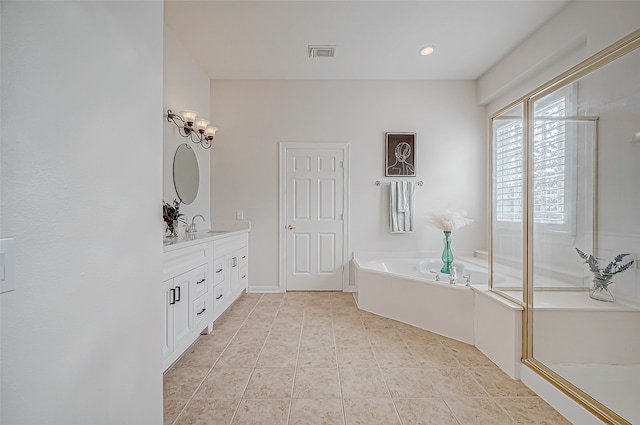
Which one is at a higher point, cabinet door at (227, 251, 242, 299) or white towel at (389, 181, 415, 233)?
white towel at (389, 181, 415, 233)

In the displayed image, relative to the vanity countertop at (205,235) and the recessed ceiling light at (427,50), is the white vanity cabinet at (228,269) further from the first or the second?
the recessed ceiling light at (427,50)

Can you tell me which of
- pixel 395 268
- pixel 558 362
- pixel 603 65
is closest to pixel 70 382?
pixel 558 362

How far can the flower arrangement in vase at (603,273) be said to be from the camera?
153 cm

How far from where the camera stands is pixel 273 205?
3775mm

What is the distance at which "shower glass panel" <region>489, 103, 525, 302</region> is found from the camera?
6.33 ft

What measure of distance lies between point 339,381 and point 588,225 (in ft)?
5.90

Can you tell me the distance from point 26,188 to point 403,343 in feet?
8.00

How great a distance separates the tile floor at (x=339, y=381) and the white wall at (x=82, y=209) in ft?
2.54

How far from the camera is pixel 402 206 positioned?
3697mm

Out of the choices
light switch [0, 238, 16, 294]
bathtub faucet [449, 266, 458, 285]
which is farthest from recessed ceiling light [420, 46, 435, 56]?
light switch [0, 238, 16, 294]

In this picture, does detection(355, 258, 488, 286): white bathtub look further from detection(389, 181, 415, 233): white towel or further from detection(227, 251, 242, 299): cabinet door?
detection(227, 251, 242, 299): cabinet door

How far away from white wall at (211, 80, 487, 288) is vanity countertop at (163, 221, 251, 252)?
0.12 meters

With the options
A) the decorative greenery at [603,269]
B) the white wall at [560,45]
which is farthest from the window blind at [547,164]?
the white wall at [560,45]

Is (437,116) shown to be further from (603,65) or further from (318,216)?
(603,65)
